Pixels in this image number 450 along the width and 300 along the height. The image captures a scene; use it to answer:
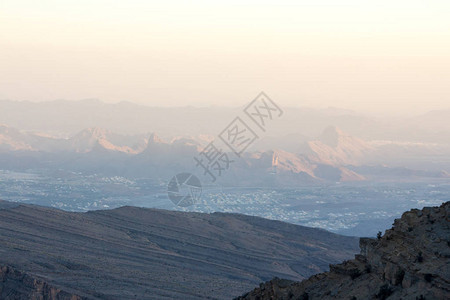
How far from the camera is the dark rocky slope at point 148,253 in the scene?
5775 centimetres

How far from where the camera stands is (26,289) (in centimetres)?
5200

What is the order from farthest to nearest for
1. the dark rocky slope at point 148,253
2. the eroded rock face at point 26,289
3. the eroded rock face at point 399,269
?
the dark rocky slope at point 148,253 → the eroded rock face at point 26,289 → the eroded rock face at point 399,269

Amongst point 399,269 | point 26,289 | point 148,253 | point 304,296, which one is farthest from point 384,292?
point 148,253

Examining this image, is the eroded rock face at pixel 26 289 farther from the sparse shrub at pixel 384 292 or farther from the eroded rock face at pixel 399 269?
the sparse shrub at pixel 384 292

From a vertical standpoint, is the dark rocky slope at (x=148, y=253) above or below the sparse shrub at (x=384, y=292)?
below

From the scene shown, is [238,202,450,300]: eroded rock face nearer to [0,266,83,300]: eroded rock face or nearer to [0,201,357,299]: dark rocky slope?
[0,266,83,300]: eroded rock face

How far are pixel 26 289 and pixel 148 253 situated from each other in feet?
105

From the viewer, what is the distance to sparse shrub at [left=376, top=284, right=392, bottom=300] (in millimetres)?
19766

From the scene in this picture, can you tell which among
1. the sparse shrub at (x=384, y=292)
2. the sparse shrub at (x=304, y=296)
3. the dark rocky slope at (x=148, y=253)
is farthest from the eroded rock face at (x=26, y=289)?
the sparse shrub at (x=384, y=292)

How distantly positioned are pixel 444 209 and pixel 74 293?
113 feet

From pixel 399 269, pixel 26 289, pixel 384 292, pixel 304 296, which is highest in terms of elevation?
pixel 399 269

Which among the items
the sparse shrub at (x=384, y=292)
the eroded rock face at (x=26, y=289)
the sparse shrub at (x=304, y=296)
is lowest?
the eroded rock face at (x=26, y=289)

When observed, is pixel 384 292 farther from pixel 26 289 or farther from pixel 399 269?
pixel 26 289

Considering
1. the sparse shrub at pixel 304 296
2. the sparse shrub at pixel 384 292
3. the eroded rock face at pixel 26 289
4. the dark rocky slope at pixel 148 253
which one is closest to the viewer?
the sparse shrub at pixel 384 292
